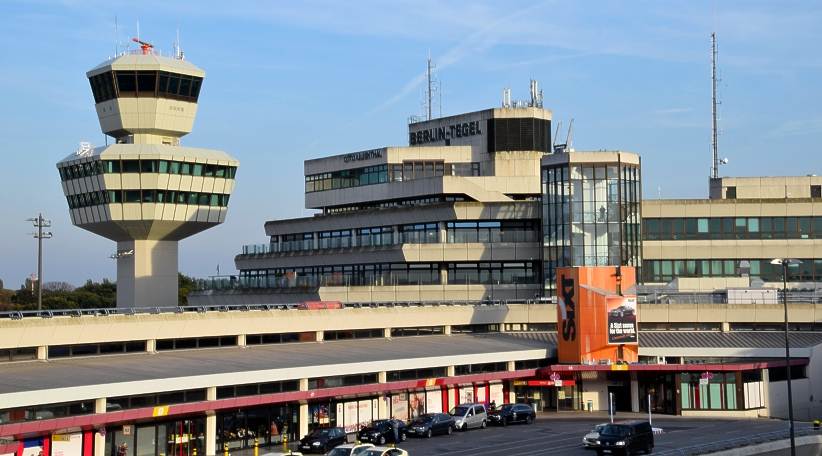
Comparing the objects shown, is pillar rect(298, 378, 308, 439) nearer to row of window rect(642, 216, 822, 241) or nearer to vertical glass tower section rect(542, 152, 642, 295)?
vertical glass tower section rect(542, 152, 642, 295)

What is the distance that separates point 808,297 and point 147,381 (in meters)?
58.7

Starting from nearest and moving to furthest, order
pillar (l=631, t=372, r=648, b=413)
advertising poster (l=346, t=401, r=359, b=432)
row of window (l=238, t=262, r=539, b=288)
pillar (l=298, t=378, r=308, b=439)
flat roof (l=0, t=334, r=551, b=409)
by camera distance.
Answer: flat roof (l=0, t=334, r=551, b=409) < pillar (l=298, t=378, r=308, b=439) < advertising poster (l=346, t=401, r=359, b=432) < pillar (l=631, t=372, r=648, b=413) < row of window (l=238, t=262, r=539, b=288)

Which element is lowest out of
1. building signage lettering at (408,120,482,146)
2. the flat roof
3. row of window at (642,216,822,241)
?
the flat roof

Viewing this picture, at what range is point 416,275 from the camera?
108750 millimetres

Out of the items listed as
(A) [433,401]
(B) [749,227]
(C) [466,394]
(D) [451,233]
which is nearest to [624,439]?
(A) [433,401]

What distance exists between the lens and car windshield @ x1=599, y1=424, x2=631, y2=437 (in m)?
58.0

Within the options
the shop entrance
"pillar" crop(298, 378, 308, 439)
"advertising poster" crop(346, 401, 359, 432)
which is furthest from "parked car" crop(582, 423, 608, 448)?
the shop entrance

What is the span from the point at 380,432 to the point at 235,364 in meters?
9.15

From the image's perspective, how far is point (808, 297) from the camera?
309 feet

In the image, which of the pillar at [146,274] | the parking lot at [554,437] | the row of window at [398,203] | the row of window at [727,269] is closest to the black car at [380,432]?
the parking lot at [554,437]

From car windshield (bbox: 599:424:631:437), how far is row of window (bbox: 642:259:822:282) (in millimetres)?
46498

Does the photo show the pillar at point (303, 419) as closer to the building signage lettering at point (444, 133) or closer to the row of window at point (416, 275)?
the row of window at point (416, 275)

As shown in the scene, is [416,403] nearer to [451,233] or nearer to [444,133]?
[451,233]

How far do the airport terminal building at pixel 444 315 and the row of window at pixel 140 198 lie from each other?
2.07 feet
